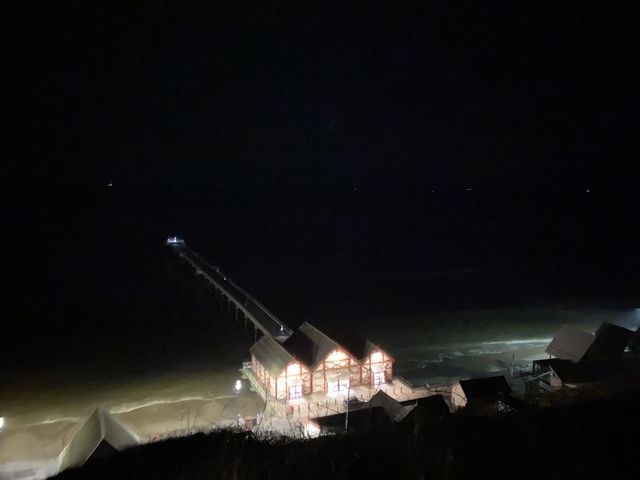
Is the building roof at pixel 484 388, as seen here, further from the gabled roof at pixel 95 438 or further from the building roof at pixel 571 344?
the gabled roof at pixel 95 438

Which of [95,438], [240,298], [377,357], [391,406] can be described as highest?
[240,298]

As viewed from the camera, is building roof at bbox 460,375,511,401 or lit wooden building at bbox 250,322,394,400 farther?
lit wooden building at bbox 250,322,394,400

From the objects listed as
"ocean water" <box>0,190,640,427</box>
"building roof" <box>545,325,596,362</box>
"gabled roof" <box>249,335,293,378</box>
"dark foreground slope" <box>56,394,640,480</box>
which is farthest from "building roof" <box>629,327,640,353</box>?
"dark foreground slope" <box>56,394,640,480</box>

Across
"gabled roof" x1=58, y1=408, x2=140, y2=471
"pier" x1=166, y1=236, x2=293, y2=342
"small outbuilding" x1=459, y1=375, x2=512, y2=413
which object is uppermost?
"pier" x1=166, y1=236, x2=293, y2=342

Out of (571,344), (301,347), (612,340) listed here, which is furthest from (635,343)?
(301,347)

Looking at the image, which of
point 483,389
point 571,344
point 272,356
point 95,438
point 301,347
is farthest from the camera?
point 571,344

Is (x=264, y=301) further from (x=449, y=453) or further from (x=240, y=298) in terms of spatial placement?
(x=449, y=453)

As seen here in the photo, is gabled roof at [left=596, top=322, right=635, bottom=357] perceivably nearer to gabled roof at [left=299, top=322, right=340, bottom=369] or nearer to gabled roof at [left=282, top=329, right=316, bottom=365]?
gabled roof at [left=299, top=322, right=340, bottom=369]

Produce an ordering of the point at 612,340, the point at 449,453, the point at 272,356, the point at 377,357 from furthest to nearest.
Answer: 1. the point at 612,340
2. the point at 272,356
3. the point at 377,357
4. the point at 449,453

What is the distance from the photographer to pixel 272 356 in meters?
17.3

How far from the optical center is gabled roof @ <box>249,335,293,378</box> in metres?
16.2

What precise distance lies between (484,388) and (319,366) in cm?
548

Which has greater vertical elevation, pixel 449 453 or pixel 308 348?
pixel 308 348

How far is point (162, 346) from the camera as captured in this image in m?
24.1
